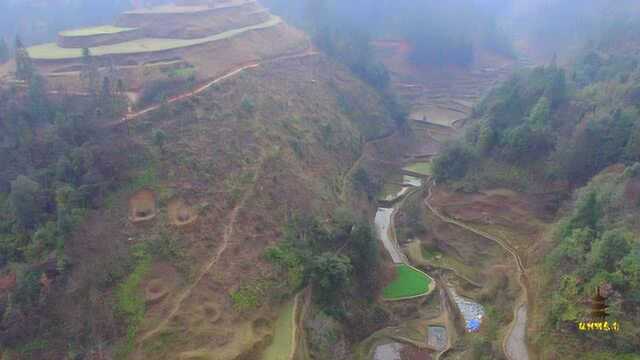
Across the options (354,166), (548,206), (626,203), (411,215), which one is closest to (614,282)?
(626,203)

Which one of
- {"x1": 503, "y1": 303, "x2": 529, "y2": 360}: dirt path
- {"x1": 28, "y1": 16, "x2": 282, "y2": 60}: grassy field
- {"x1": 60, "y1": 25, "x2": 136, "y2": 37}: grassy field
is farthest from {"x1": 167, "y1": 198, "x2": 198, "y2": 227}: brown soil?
{"x1": 60, "y1": 25, "x2": 136, "y2": 37}: grassy field

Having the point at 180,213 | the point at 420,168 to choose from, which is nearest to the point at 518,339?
the point at 180,213

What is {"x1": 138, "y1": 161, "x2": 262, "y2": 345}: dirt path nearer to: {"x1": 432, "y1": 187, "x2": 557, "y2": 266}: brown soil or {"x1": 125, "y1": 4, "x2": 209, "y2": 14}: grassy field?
{"x1": 432, "y1": 187, "x2": 557, "y2": 266}: brown soil

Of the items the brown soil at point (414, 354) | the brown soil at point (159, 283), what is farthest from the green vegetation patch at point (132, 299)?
the brown soil at point (414, 354)

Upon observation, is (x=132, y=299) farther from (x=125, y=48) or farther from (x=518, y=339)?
(x=125, y=48)

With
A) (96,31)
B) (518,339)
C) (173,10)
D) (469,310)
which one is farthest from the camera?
(173,10)

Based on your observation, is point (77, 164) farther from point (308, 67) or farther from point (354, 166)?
point (308, 67)

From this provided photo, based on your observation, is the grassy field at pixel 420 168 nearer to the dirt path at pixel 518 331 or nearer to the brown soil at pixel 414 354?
the dirt path at pixel 518 331
